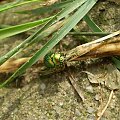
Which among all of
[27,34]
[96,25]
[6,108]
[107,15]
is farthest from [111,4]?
[6,108]

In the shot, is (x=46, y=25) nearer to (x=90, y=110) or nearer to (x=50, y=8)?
(x=50, y=8)

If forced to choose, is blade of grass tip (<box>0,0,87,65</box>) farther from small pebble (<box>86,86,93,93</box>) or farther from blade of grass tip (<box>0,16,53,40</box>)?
small pebble (<box>86,86,93,93</box>)

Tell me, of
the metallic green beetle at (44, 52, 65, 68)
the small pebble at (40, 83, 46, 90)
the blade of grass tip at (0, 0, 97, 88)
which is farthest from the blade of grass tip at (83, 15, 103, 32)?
the small pebble at (40, 83, 46, 90)

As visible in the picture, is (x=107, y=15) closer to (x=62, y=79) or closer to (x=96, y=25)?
(x=96, y=25)

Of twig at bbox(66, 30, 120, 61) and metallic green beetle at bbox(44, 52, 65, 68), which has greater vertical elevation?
twig at bbox(66, 30, 120, 61)

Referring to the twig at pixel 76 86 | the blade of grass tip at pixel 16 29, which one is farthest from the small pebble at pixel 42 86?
the blade of grass tip at pixel 16 29

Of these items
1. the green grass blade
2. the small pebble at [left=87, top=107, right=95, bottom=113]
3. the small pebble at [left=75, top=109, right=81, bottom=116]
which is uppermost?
the green grass blade
